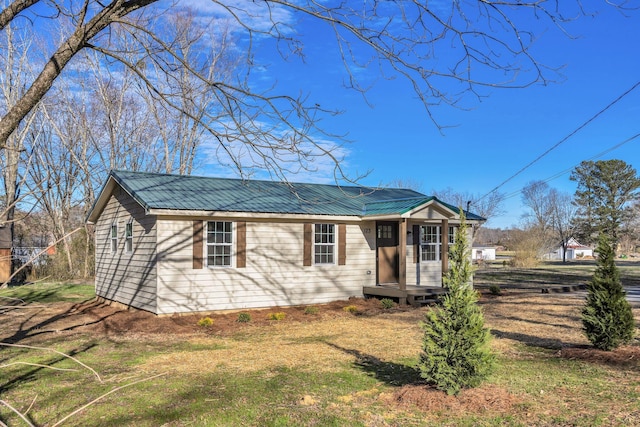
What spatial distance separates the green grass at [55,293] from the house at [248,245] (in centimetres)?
143

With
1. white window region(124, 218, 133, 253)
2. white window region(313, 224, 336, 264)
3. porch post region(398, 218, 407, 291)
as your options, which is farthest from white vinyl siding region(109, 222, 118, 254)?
porch post region(398, 218, 407, 291)

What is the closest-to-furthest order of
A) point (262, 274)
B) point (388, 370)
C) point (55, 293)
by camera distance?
point (388, 370), point (262, 274), point (55, 293)

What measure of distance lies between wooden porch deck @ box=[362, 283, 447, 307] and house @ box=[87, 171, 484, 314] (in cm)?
5

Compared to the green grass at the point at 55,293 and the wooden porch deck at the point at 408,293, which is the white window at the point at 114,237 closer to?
the green grass at the point at 55,293

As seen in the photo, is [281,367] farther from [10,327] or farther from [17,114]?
[10,327]

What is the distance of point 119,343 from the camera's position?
31.5ft

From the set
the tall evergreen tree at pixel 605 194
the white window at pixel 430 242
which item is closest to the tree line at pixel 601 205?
the tall evergreen tree at pixel 605 194

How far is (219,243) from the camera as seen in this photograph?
12.9 meters

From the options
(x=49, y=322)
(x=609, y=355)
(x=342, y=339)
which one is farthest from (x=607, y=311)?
(x=49, y=322)

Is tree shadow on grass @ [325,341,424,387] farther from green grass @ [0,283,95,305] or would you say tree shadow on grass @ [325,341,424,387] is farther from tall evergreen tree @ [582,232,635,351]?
green grass @ [0,283,95,305]

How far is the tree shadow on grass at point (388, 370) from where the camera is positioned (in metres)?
6.42

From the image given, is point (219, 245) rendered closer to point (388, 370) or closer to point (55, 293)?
point (388, 370)

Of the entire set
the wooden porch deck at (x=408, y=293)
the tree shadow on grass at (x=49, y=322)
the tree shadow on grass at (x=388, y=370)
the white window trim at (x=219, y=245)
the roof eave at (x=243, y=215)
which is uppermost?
the roof eave at (x=243, y=215)

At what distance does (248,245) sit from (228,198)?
1.47 meters
